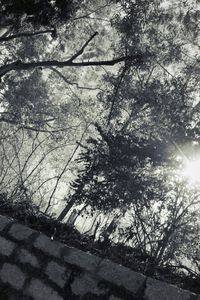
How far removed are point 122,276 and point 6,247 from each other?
4.04 ft

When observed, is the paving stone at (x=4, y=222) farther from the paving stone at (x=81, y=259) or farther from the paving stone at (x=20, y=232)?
the paving stone at (x=81, y=259)

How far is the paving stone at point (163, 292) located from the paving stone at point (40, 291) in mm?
826

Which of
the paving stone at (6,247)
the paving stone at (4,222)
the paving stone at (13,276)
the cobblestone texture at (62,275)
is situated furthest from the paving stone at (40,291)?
the paving stone at (4,222)

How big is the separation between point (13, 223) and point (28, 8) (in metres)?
3.79

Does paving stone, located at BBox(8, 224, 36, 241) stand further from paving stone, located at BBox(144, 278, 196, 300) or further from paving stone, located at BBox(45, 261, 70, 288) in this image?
paving stone, located at BBox(144, 278, 196, 300)

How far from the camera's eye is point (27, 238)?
3543 mm

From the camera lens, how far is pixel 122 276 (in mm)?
3148

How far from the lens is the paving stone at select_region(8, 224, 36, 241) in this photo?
141 inches

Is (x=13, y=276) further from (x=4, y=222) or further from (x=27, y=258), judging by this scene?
(x=4, y=222)

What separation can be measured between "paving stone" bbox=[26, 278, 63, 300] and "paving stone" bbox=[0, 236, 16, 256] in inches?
15.8

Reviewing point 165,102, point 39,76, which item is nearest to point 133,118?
point 39,76

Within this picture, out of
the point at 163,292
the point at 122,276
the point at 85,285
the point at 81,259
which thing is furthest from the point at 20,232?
the point at 163,292

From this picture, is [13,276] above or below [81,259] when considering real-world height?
below

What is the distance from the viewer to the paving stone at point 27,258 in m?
3.40
